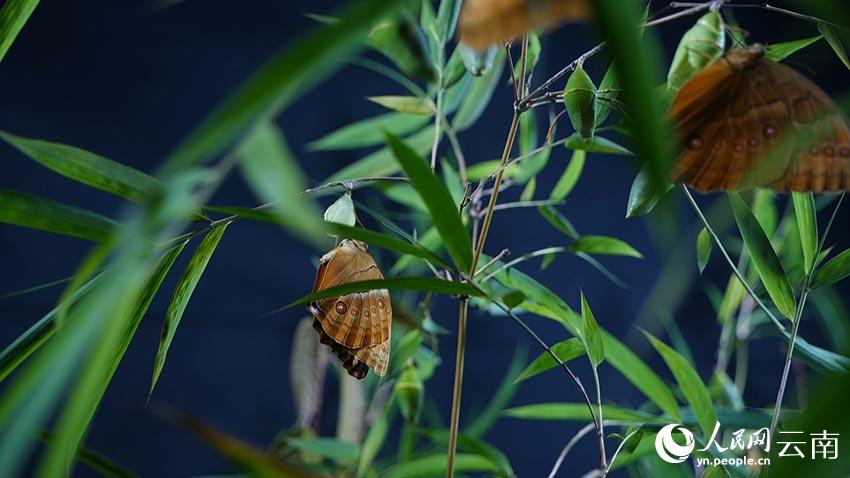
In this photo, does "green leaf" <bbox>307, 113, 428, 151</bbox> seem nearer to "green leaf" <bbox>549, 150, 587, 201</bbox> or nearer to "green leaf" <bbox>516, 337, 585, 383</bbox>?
"green leaf" <bbox>549, 150, 587, 201</bbox>

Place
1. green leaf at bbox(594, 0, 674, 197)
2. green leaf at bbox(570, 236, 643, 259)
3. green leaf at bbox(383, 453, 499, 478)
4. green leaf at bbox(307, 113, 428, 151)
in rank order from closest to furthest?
1. green leaf at bbox(594, 0, 674, 197)
2. green leaf at bbox(570, 236, 643, 259)
3. green leaf at bbox(383, 453, 499, 478)
4. green leaf at bbox(307, 113, 428, 151)

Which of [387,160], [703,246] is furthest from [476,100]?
[703,246]

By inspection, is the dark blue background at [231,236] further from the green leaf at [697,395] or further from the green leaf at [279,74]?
the green leaf at [279,74]

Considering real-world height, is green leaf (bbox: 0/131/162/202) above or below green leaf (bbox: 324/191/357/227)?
above

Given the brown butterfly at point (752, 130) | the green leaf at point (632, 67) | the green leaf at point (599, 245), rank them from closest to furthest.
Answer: the green leaf at point (632, 67), the brown butterfly at point (752, 130), the green leaf at point (599, 245)

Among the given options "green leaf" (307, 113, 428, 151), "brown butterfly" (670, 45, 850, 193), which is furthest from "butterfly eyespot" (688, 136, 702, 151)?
"green leaf" (307, 113, 428, 151)

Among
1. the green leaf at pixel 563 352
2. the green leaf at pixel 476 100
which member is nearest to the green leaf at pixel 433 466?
the green leaf at pixel 563 352
